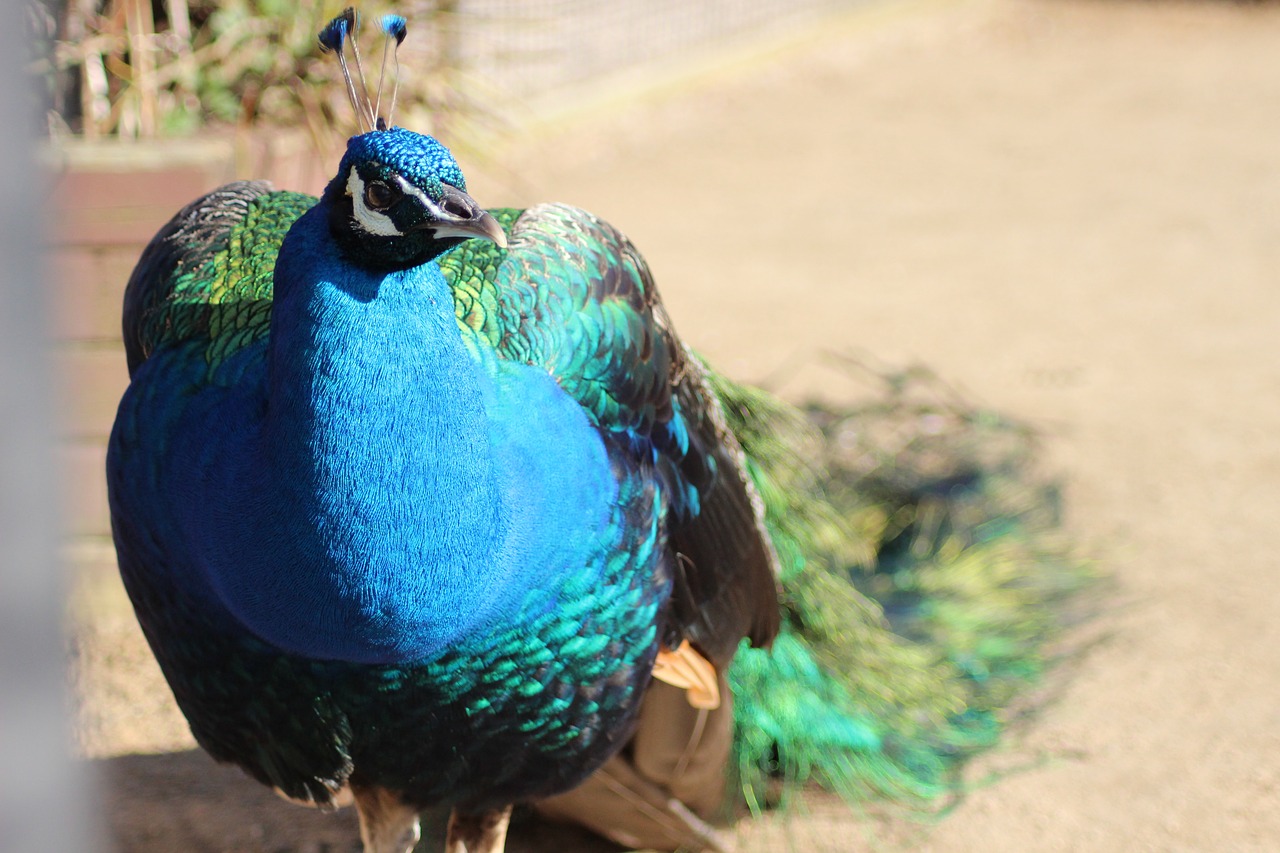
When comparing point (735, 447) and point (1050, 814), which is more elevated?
point (735, 447)

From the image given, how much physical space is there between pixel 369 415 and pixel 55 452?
108 cm

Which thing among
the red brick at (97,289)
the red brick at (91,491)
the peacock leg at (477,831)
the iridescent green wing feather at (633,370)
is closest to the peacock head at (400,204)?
the iridescent green wing feather at (633,370)

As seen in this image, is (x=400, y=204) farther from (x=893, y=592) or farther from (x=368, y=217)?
(x=893, y=592)

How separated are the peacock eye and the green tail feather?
98cm

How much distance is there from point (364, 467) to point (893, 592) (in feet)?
5.38

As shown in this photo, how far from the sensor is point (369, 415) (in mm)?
1678

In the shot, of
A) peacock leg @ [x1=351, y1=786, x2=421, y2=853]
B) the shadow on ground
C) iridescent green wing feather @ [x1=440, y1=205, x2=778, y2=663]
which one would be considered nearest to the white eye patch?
iridescent green wing feather @ [x1=440, y1=205, x2=778, y2=663]

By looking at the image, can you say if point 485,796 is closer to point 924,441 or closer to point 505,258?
point 505,258

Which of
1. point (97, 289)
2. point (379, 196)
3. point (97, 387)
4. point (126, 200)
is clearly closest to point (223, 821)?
point (97, 387)

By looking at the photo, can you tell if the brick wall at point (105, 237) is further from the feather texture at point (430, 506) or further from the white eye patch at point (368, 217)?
the white eye patch at point (368, 217)

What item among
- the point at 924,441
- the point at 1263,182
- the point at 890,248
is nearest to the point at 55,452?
the point at 924,441

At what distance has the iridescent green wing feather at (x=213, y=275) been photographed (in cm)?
195

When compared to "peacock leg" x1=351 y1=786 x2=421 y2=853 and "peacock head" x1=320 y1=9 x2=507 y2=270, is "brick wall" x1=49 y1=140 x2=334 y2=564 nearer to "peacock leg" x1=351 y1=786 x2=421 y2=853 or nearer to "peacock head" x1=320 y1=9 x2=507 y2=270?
"peacock leg" x1=351 y1=786 x2=421 y2=853

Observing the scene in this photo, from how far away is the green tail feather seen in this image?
253cm
